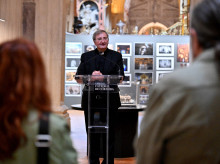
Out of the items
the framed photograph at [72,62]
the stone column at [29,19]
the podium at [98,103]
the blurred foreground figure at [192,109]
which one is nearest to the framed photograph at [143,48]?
the framed photograph at [72,62]

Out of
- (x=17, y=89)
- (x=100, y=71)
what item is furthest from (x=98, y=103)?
(x=17, y=89)

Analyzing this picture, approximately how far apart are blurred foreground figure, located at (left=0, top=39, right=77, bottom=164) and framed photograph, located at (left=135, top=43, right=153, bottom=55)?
1629cm

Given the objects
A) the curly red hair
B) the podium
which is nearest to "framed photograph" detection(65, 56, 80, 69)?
the podium

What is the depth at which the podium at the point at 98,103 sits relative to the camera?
6105 mm

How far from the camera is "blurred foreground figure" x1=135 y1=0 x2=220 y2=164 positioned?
218 cm

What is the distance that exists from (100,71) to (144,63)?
39.3 ft

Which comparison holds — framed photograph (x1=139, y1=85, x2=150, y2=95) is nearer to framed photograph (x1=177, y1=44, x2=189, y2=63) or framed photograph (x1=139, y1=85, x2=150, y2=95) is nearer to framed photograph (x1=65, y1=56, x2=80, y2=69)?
framed photograph (x1=177, y1=44, x2=189, y2=63)

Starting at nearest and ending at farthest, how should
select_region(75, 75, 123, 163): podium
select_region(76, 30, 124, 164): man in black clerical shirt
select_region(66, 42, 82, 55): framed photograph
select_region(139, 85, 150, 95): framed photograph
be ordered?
1. select_region(75, 75, 123, 163): podium
2. select_region(76, 30, 124, 164): man in black clerical shirt
3. select_region(139, 85, 150, 95): framed photograph
4. select_region(66, 42, 82, 55): framed photograph

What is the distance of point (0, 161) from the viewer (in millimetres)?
2268

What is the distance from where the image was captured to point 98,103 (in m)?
6.25

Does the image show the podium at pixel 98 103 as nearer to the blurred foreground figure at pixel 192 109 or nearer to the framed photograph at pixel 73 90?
the blurred foreground figure at pixel 192 109

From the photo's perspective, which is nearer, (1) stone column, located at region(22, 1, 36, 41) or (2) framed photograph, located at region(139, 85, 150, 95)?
(1) stone column, located at region(22, 1, 36, 41)

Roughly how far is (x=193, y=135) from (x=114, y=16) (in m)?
26.5

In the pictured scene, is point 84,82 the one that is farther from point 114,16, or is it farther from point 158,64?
point 114,16
